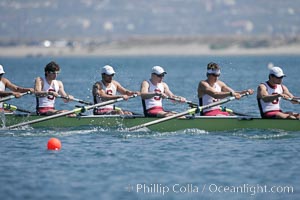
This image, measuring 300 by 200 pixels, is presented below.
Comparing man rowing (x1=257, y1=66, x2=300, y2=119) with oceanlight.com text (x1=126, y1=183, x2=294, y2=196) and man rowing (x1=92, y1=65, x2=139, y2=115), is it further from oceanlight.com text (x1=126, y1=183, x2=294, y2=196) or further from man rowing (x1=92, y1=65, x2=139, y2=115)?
oceanlight.com text (x1=126, y1=183, x2=294, y2=196)

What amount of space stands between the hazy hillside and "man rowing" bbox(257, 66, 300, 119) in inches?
5334

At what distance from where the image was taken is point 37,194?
14.3 metres

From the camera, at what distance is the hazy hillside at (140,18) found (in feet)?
537

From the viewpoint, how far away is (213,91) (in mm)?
20312

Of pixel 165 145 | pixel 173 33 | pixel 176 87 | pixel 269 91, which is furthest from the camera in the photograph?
pixel 173 33

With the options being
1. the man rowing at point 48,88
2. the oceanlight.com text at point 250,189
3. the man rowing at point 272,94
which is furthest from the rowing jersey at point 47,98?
the oceanlight.com text at point 250,189


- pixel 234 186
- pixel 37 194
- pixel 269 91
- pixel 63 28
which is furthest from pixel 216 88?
pixel 63 28

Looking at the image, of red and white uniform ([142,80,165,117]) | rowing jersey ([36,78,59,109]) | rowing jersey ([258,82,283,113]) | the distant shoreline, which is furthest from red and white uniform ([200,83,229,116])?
the distant shoreline

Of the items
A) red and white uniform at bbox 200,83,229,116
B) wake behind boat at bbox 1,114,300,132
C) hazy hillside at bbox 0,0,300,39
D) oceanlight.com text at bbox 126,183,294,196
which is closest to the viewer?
oceanlight.com text at bbox 126,183,294,196

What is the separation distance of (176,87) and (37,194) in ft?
90.4

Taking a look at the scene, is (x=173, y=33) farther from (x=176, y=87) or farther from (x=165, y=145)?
(x=165, y=145)

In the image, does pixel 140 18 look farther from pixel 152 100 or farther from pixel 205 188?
pixel 205 188

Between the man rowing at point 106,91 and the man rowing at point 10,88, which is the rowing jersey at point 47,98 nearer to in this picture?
the man rowing at point 10,88

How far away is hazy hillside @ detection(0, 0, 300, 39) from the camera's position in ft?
537
